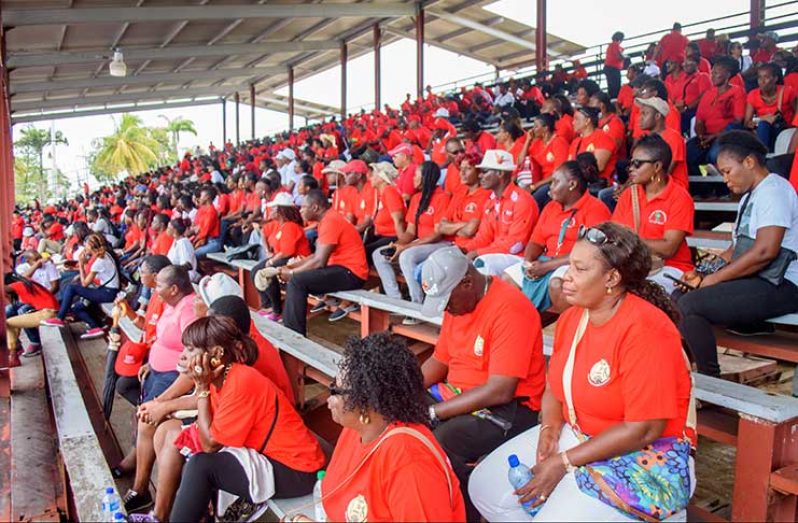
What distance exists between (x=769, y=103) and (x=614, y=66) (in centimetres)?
483

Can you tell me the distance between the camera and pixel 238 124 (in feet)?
97.8

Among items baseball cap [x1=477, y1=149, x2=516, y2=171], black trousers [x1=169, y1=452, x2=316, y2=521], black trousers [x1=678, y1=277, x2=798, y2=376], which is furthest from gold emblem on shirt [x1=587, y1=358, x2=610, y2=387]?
baseball cap [x1=477, y1=149, x2=516, y2=171]

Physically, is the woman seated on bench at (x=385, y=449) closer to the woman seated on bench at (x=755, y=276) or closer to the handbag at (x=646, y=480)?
the handbag at (x=646, y=480)

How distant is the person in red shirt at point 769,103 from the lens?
6.10 metres

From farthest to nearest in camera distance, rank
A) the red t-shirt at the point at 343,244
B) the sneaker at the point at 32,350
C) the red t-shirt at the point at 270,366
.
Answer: the sneaker at the point at 32,350
the red t-shirt at the point at 343,244
the red t-shirt at the point at 270,366

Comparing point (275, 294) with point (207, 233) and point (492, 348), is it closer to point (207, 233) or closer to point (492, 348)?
point (207, 233)

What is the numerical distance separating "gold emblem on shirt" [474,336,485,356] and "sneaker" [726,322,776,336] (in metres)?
1.32

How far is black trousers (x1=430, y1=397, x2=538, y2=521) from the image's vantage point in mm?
2680

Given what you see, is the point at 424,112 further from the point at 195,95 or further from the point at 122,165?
the point at 122,165

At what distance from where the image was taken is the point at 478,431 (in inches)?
105

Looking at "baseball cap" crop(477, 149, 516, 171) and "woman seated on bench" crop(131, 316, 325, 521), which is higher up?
"baseball cap" crop(477, 149, 516, 171)

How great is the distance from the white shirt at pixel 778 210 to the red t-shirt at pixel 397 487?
2011 mm

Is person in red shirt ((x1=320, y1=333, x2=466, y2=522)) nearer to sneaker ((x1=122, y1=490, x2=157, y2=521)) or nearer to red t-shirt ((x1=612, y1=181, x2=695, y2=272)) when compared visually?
sneaker ((x1=122, y1=490, x2=157, y2=521))

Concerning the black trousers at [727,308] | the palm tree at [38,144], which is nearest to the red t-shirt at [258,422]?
the black trousers at [727,308]
